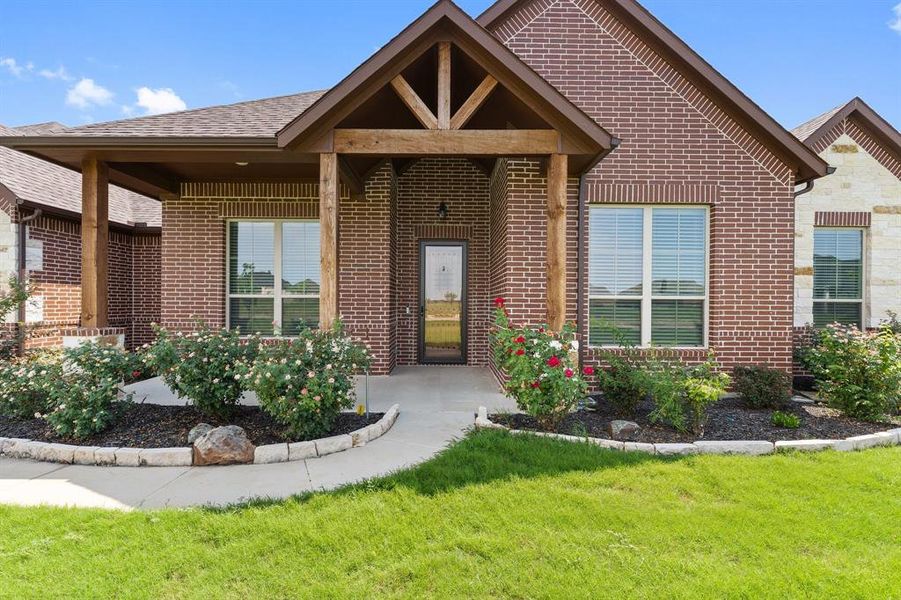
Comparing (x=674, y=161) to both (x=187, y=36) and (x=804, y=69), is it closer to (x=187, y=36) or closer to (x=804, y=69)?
(x=804, y=69)

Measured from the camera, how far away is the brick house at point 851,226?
302 inches

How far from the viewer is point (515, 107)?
5.91 metres

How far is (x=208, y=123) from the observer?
6504 millimetres

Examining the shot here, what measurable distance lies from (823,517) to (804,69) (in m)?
12.9

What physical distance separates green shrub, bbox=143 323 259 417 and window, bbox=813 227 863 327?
28.7 feet

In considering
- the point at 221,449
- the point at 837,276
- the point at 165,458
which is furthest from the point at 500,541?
the point at 837,276

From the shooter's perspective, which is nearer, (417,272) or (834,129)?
(834,129)

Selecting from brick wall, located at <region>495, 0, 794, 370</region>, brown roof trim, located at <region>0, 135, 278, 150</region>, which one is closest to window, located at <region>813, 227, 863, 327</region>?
brick wall, located at <region>495, 0, 794, 370</region>

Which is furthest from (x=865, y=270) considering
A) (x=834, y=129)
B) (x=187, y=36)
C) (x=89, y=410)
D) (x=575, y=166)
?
(x=187, y=36)

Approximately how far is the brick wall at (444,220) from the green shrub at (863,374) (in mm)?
5030

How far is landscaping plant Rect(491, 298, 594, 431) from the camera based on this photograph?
4609 millimetres

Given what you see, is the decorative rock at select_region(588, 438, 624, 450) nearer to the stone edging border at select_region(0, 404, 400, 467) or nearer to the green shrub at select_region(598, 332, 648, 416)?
the green shrub at select_region(598, 332, 648, 416)

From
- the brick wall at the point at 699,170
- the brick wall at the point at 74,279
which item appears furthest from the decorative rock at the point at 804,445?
the brick wall at the point at 74,279

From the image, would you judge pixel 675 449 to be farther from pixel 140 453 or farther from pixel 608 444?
pixel 140 453
